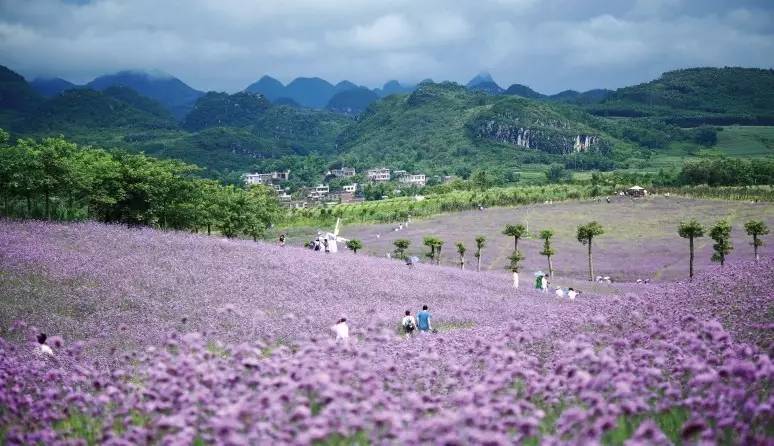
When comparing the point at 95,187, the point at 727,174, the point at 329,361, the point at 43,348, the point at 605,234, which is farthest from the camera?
the point at 727,174

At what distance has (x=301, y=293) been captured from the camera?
2341 cm

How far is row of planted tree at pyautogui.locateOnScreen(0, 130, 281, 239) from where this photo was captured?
3412 cm

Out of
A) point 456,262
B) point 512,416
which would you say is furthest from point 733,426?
point 456,262

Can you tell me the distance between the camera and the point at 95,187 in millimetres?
37719

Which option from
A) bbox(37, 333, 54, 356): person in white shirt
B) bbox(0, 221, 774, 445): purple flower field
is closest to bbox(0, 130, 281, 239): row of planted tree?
bbox(0, 221, 774, 445): purple flower field

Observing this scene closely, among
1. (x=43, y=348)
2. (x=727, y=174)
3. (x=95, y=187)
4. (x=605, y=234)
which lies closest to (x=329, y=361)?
(x=43, y=348)

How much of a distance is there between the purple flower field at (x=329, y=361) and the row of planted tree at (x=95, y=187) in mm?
9549

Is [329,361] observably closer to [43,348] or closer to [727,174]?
[43,348]

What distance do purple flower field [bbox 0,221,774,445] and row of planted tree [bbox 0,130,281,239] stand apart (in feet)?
31.3

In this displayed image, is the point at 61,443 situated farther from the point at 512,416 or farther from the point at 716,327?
the point at 716,327

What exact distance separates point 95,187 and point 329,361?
34.1m

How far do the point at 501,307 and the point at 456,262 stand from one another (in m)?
40.2

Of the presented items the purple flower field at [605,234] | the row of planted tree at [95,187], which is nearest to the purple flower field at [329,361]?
the row of planted tree at [95,187]

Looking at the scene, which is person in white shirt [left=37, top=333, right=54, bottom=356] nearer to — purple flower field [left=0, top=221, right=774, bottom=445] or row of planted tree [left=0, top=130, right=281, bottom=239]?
purple flower field [left=0, top=221, right=774, bottom=445]
